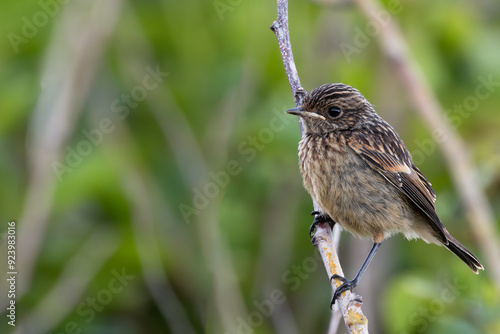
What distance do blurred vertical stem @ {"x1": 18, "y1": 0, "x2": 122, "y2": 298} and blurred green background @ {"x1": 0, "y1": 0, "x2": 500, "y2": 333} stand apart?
0.02 meters

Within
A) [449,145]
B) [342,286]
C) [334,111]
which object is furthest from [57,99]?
[449,145]

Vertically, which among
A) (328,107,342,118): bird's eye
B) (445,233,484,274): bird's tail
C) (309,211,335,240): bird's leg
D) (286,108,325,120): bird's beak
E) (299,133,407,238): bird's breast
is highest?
(328,107,342,118): bird's eye

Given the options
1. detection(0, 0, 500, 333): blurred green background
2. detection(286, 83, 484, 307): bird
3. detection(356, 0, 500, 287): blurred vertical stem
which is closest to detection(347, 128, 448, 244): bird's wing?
detection(286, 83, 484, 307): bird

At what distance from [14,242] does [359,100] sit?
9.03ft

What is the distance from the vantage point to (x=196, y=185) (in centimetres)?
657

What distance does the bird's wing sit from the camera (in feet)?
17.8

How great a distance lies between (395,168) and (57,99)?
2.52 m

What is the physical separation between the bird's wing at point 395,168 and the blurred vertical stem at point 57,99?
209cm

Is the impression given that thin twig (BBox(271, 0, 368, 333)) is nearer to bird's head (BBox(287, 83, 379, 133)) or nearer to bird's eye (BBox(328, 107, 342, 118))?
bird's head (BBox(287, 83, 379, 133))

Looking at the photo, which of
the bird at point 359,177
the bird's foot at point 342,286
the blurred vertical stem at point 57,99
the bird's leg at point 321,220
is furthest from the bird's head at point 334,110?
the blurred vertical stem at point 57,99

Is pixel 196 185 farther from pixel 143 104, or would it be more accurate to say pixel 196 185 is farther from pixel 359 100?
pixel 359 100

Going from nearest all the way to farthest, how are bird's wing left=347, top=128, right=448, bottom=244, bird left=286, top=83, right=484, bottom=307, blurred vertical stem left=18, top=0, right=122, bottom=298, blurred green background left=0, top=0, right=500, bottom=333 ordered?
bird left=286, top=83, right=484, bottom=307 → bird's wing left=347, top=128, right=448, bottom=244 → blurred vertical stem left=18, top=0, right=122, bottom=298 → blurred green background left=0, top=0, right=500, bottom=333

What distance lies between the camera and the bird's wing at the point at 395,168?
543cm

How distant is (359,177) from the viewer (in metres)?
5.40
